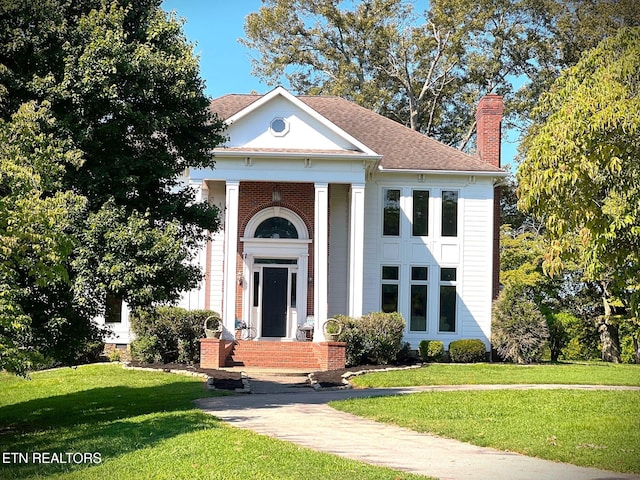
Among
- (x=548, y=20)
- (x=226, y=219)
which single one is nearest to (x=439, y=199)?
(x=226, y=219)

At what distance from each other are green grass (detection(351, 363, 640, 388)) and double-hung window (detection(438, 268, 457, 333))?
14.0 ft

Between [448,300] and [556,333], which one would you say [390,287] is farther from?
[556,333]

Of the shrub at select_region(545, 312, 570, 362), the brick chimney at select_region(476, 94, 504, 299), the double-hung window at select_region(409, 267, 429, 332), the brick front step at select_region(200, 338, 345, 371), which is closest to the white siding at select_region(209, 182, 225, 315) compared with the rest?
the brick front step at select_region(200, 338, 345, 371)

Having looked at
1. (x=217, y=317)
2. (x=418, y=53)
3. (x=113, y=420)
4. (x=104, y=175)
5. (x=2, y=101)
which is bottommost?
(x=113, y=420)

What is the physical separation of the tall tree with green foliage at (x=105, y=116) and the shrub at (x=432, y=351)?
44.0 feet

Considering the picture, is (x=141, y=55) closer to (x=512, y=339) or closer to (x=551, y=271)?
(x=551, y=271)

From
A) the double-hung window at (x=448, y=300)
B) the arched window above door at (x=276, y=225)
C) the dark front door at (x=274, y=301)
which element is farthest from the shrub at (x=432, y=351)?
the arched window above door at (x=276, y=225)

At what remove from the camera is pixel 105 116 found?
13.5 m

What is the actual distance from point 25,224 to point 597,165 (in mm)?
7240

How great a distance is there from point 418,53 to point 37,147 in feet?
108

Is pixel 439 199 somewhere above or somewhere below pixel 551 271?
above

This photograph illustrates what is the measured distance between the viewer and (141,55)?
43.7 feet

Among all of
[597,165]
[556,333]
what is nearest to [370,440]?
[597,165]

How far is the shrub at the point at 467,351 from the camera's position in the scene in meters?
25.8
